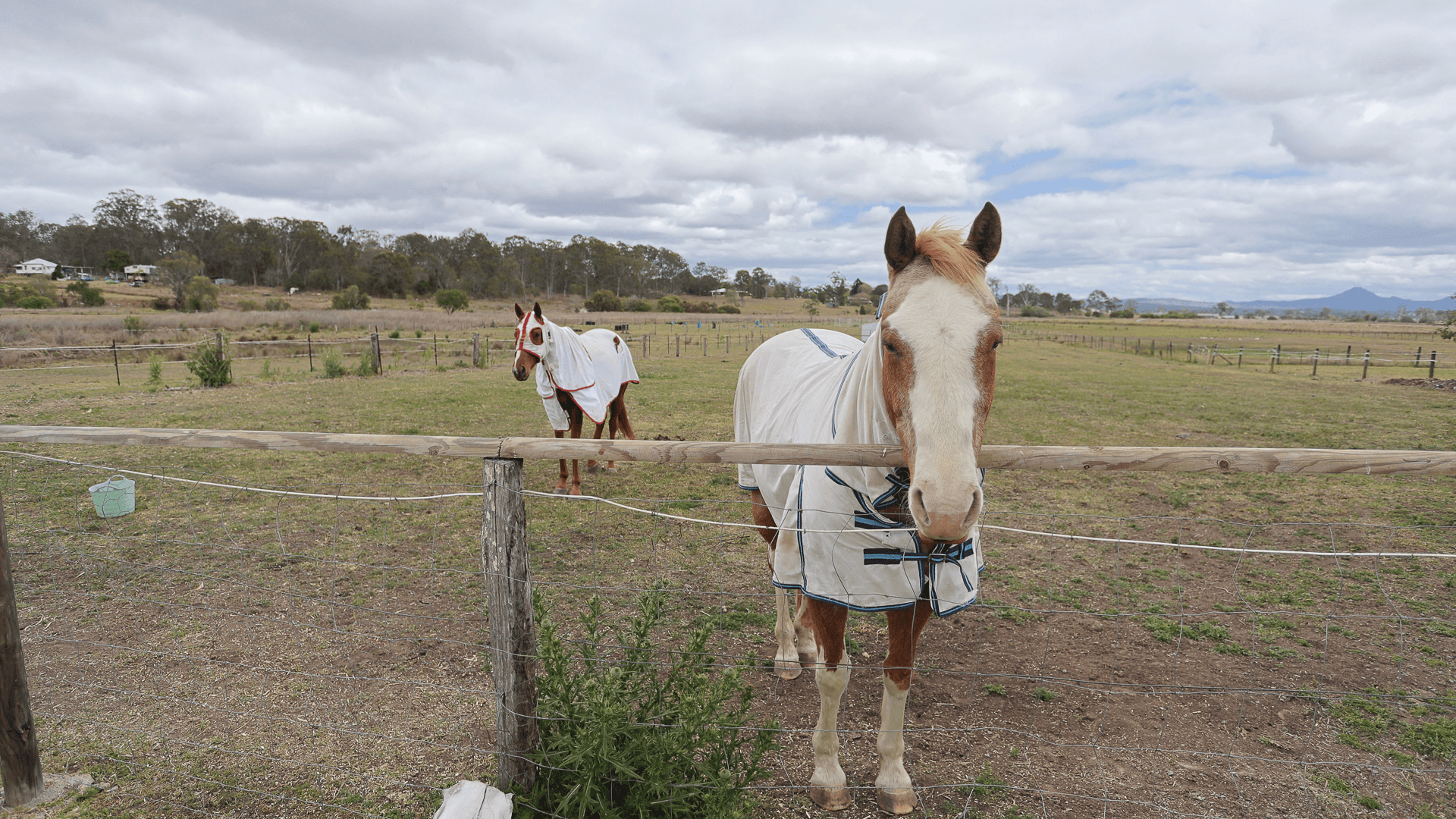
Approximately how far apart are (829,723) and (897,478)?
1.25m

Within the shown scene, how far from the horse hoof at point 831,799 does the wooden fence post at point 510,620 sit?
3.91 feet

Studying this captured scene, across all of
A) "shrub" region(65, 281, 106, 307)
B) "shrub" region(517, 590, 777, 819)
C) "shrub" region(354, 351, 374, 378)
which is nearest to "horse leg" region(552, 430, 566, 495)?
"shrub" region(517, 590, 777, 819)

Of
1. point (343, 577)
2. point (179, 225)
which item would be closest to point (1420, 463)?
point (343, 577)

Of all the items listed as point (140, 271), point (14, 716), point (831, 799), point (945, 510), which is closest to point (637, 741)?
point (831, 799)

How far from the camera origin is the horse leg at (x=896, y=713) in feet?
8.34

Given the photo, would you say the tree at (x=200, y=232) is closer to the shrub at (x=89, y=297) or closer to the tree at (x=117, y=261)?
the tree at (x=117, y=261)

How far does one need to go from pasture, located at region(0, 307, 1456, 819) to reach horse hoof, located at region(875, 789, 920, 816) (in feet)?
0.26

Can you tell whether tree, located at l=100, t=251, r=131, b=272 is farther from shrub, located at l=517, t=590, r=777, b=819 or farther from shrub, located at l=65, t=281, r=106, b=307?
shrub, located at l=517, t=590, r=777, b=819

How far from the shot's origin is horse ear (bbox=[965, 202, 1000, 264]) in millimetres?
2104

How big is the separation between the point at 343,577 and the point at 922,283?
4886 millimetres

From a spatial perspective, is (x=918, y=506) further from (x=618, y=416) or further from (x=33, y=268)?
(x=33, y=268)

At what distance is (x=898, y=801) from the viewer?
273 centimetres

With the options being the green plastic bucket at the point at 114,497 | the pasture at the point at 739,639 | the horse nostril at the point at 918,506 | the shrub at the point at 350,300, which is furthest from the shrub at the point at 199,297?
the horse nostril at the point at 918,506

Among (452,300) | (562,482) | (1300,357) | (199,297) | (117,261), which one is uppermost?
(117,261)
